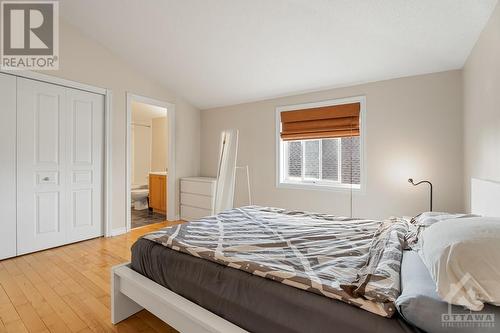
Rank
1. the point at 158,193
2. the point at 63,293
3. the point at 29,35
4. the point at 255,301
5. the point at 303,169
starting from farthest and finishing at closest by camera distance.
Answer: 1. the point at 158,193
2. the point at 303,169
3. the point at 29,35
4. the point at 63,293
5. the point at 255,301

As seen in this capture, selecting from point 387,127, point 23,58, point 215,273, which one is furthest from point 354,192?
point 23,58

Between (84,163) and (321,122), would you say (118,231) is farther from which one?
(321,122)

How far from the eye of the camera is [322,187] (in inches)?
146

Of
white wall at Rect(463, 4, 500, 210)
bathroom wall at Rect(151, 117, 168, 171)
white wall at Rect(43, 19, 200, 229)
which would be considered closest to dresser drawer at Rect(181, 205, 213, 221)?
white wall at Rect(43, 19, 200, 229)

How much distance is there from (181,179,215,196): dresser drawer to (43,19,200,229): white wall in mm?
172

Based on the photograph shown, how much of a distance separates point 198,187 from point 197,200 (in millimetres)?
235

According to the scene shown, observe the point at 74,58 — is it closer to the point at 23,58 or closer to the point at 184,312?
the point at 23,58

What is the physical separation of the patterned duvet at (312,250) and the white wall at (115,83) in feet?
7.30

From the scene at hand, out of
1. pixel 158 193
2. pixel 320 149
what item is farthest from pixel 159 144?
pixel 320 149

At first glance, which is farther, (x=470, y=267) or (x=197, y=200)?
(x=197, y=200)

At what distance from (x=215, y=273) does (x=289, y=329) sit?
474 mm

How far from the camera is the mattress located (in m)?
1.00

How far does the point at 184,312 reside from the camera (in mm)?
1361

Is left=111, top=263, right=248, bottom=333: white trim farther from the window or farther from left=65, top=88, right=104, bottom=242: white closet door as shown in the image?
the window
